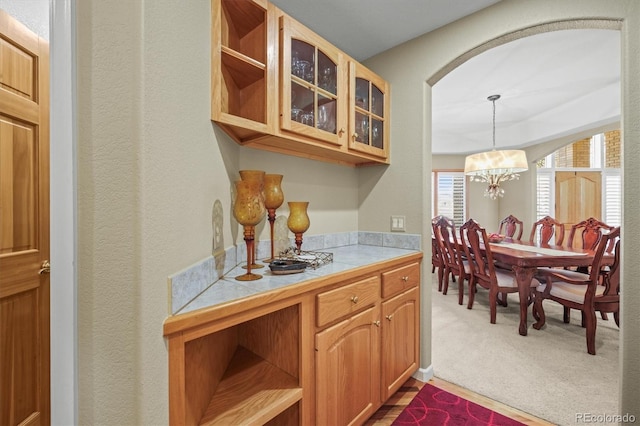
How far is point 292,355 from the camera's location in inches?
45.5

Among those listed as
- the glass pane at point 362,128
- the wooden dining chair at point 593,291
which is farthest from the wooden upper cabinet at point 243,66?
the wooden dining chair at point 593,291

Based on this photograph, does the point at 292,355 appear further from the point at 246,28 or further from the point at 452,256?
the point at 452,256

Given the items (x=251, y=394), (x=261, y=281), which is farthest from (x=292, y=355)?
(x=261, y=281)

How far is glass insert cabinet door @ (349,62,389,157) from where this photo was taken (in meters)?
1.82

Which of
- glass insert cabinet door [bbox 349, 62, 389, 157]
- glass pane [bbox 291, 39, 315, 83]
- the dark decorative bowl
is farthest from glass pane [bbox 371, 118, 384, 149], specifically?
the dark decorative bowl

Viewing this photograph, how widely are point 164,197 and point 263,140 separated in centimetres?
81

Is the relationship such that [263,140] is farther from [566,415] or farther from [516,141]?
[516,141]

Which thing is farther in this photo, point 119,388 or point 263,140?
point 263,140

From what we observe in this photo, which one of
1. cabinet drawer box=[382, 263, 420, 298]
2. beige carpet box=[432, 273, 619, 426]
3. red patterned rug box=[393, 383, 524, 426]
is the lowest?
red patterned rug box=[393, 383, 524, 426]

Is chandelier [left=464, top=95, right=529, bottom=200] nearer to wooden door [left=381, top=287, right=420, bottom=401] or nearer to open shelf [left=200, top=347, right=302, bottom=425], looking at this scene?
wooden door [left=381, top=287, right=420, bottom=401]

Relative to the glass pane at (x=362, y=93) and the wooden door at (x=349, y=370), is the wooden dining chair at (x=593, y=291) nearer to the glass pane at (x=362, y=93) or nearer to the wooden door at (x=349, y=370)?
the wooden door at (x=349, y=370)

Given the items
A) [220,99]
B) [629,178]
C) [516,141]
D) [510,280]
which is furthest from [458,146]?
[220,99]

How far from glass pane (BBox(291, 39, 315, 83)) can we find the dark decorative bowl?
1.00 m

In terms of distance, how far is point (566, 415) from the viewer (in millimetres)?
1617
